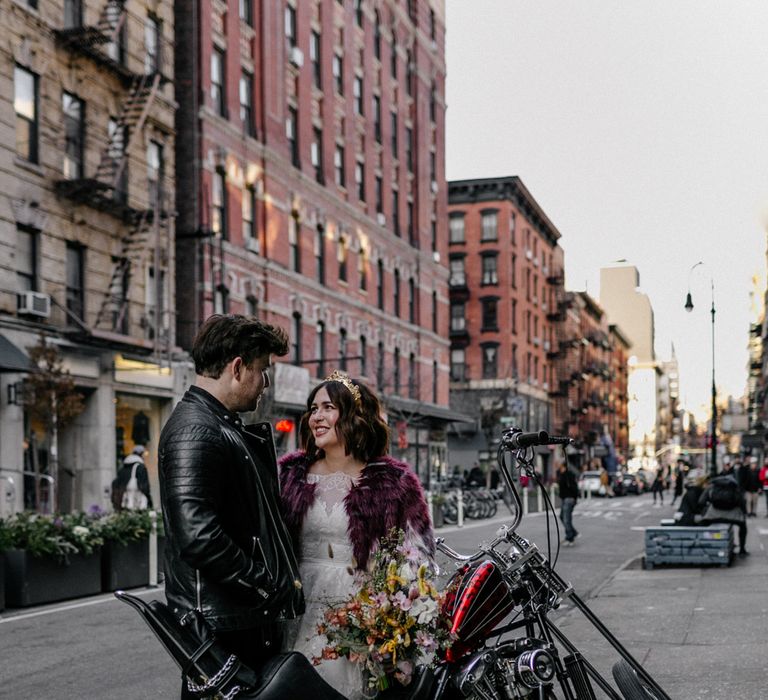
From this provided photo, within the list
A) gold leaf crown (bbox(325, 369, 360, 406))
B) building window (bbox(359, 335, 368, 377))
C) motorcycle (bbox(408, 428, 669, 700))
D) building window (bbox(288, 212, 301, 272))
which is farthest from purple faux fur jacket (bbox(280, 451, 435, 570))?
building window (bbox(359, 335, 368, 377))

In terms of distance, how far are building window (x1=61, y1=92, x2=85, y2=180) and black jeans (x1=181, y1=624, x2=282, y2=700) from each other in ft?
75.0

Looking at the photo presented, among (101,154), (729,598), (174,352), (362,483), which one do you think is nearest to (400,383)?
(174,352)

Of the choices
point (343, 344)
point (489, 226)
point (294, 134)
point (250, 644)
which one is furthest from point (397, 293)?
point (250, 644)

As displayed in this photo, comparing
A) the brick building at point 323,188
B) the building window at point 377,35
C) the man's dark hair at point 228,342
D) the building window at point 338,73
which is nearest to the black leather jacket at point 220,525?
the man's dark hair at point 228,342

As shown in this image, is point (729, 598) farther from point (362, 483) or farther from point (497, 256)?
point (497, 256)

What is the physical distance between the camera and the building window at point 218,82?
33.1m

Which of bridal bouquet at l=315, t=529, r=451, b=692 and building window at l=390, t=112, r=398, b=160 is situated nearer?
bridal bouquet at l=315, t=529, r=451, b=692

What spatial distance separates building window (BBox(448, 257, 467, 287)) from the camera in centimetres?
7219

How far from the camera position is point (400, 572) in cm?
429

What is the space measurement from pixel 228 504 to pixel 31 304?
66.8 feet

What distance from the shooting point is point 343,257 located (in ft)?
139

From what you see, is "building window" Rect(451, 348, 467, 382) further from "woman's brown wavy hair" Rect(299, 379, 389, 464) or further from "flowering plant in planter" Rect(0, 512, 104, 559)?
"woman's brown wavy hair" Rect(299, 379, 389, 464)

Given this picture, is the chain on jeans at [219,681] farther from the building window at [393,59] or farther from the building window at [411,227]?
the building window at [411,227]

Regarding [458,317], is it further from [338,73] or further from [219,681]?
[219,681]
